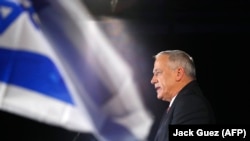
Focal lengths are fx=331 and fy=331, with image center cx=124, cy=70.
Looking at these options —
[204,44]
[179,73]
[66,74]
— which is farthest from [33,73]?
[204,44]

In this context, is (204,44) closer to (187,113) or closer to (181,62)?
(181,62)

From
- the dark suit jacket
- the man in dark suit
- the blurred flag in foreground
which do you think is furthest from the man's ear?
the blurred flag in foreground

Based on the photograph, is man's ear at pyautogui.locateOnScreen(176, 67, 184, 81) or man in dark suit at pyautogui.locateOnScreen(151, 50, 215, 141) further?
man's ear at pyautogui.locateOnScreen(176, 67, 184, 81)

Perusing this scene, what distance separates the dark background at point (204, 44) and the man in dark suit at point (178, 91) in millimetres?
121

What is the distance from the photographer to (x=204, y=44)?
1632mm

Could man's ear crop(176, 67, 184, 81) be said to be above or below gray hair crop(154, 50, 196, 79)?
below

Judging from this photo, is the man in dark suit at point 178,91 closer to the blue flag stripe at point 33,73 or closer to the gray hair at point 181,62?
the gray hair at point 181,62

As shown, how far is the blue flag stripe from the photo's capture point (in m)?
1.58

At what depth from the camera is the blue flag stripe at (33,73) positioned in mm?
1576

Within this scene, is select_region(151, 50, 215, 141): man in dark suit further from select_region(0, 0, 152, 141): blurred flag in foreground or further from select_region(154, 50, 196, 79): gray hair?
select_region(0, 0, 152, 141): blurred flag in foreground

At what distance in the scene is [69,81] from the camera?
5.21ft

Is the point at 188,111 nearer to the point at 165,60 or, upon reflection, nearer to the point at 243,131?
the point at 165,60

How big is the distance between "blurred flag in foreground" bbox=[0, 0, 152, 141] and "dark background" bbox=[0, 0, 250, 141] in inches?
3.0

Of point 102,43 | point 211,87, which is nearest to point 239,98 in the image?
point 211,87
